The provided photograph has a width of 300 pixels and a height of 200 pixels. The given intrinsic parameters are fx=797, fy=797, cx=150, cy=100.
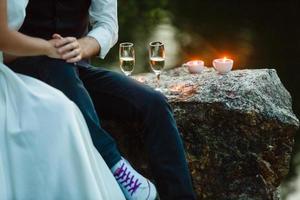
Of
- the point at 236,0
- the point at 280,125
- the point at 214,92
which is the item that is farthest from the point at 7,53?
the point at 236,0

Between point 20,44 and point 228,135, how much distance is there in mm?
1017

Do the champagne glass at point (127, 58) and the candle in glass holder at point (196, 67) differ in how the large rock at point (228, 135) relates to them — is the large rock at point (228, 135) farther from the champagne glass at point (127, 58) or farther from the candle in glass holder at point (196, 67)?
the candle in glass holder at point (196, 67)

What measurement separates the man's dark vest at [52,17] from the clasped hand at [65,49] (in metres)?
0.17

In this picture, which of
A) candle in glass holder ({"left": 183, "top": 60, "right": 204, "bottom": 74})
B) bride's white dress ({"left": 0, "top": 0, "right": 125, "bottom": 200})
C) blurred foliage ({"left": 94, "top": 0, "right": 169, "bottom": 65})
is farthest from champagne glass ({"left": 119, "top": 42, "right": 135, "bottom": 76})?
blurred foliage ({"left": 94, "top": 0, "right": 169, "bottom": 65})

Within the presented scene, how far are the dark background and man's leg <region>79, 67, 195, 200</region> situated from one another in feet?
17.4

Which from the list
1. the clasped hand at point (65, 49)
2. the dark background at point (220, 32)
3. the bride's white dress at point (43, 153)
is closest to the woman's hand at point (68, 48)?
the clasped hand at point (65, 49)

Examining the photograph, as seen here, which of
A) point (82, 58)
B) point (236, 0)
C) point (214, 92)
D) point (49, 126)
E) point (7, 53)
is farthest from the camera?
point (236, 0)

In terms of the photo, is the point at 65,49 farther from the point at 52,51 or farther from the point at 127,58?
the point at 127,58

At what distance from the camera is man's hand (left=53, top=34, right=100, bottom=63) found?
291cm

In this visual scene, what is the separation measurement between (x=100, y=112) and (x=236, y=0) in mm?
9535

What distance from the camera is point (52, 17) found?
3115mm

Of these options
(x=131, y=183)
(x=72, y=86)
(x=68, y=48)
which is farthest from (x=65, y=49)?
(x=131, y=183)

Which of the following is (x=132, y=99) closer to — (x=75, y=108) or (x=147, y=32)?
(x=75, y=108)

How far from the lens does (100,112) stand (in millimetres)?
3158
